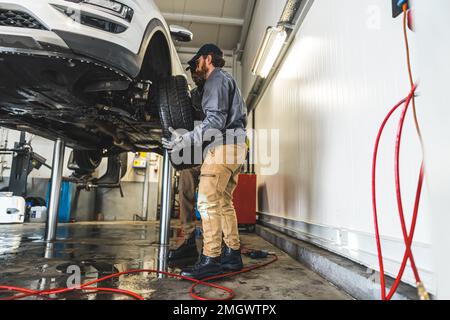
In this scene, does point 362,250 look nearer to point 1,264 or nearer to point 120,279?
point 120,279

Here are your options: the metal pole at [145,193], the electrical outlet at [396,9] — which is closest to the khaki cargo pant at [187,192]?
the electrical outlet at [396,9]

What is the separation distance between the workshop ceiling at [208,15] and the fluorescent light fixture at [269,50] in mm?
2206

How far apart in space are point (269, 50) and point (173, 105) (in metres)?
1.75

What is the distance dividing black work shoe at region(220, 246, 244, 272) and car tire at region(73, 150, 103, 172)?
222cm

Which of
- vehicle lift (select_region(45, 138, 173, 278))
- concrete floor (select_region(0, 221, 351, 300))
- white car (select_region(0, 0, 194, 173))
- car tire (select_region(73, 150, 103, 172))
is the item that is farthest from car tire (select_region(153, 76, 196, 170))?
car tire (select_region(73, 150, 103, 172))

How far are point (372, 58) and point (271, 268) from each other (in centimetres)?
128

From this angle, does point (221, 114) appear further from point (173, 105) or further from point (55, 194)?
point (55, 194)

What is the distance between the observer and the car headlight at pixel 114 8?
121cm

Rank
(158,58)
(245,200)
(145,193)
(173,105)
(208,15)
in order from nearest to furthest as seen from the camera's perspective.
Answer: (173,105) < (158,58) < (245,200) < (208,15) < (145,193)

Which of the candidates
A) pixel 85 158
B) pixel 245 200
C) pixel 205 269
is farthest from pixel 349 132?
pixel 85 158

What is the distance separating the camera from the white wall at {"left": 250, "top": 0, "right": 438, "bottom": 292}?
111cm

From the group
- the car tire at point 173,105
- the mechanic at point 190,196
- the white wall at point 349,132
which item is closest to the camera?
the white wall at point 349,132

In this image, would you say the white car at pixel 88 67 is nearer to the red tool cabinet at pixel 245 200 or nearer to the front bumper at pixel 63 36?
the front bumper at pixel 63 36

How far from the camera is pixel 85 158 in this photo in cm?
330
